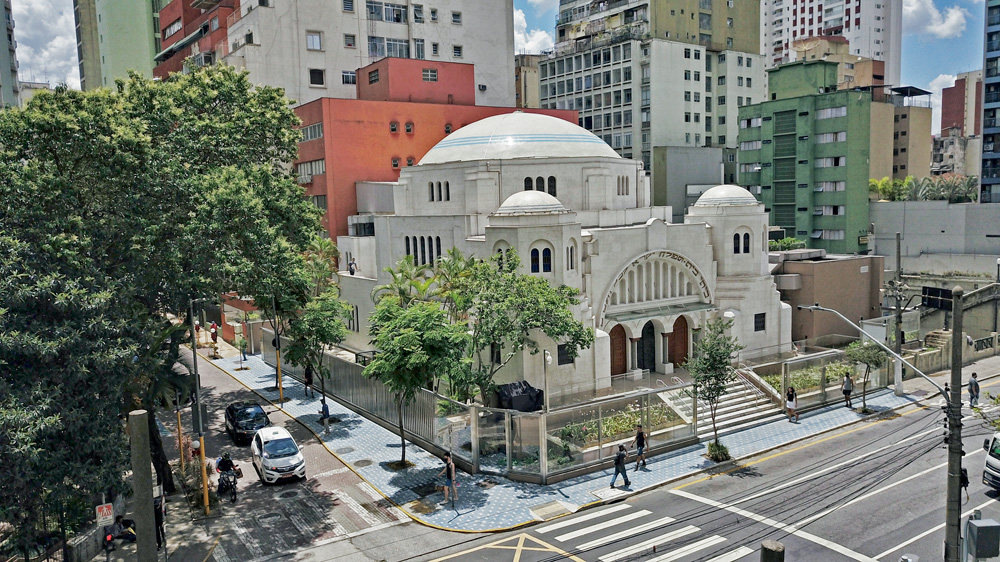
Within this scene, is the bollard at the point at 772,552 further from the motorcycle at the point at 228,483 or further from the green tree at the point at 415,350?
the motorcycle at the point at 228,483

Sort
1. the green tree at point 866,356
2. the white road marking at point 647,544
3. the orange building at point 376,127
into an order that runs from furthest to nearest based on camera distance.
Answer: the orange building at point 376,127
the green tree at point 866,356
the white road marking at point 647,544

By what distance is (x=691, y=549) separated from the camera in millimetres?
21547

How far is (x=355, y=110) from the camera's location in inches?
2121

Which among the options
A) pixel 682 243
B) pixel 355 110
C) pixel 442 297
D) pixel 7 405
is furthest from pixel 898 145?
pixel 7 405

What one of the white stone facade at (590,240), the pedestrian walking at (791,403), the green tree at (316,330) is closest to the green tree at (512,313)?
the white stone facade at (590,240)

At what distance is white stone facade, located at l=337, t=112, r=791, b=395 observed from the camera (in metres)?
36.8

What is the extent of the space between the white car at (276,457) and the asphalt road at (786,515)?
26.9 ft

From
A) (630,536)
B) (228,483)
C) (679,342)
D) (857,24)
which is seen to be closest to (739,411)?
(679,342)

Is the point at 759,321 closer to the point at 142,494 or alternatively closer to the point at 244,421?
the point at 244,421

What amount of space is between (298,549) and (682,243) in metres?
27.1

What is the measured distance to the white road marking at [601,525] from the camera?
22734mm

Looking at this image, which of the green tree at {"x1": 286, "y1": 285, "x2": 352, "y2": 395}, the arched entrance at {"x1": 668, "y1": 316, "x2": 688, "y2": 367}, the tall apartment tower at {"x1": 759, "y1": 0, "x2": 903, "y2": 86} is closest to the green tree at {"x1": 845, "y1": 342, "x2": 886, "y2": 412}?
the arched entrance at {"x1": 668, "y1": 316, "x2": 688, "y2": 367}

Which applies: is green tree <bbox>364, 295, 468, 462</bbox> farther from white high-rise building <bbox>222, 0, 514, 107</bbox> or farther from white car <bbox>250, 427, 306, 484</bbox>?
white high-rise building <bbox>222, 0, 514, 107</bbox>

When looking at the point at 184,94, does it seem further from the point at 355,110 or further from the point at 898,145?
the point at 898,145
